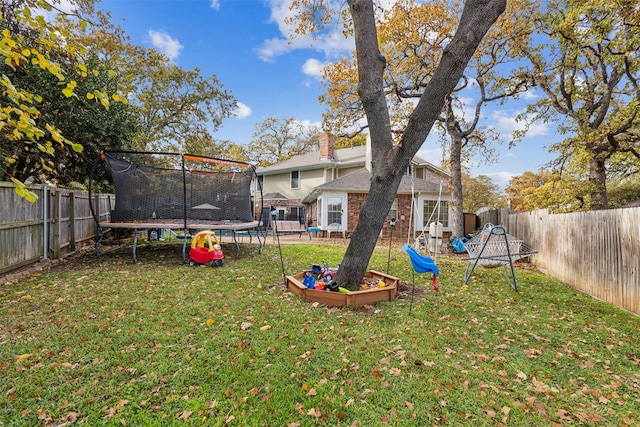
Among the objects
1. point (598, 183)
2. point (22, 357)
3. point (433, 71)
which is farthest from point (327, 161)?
point (22, 357)

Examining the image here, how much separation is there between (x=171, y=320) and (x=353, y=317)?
2.12m

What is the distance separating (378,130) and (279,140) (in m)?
28.4

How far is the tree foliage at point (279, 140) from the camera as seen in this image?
3145cm

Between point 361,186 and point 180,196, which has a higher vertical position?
point 361,186

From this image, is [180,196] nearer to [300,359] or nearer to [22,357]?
[22,357]

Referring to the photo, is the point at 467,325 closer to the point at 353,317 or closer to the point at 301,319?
the point at 353,317

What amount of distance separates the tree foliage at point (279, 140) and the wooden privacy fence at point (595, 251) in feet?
84.8

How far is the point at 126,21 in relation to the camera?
44.8 feet

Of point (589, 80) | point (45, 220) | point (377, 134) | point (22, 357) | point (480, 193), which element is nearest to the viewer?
point (22, 357)

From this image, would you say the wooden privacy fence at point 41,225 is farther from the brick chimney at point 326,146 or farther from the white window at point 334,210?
the brick chimney at point 326,146

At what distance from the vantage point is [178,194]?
26.3ft

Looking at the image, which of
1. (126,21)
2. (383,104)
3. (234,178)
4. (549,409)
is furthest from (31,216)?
(126,21)

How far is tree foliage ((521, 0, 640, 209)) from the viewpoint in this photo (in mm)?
7902

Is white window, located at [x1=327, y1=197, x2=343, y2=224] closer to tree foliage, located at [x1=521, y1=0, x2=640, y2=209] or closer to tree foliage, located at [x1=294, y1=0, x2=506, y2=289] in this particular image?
tree foliage, located at [x1=521, y1=0, x2=640, y2=209]
